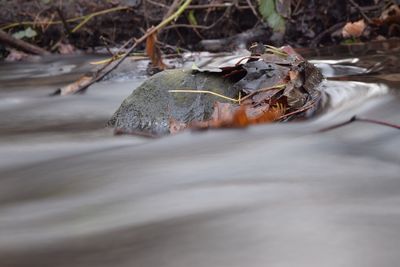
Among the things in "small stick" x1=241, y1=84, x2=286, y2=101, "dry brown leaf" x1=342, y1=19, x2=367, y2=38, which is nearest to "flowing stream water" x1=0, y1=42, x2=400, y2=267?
"small stick" x1=241, y1=84, x2=286, y2=101

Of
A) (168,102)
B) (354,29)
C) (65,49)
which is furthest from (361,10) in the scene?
(168,102)

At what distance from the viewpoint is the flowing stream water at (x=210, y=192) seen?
3.99ft

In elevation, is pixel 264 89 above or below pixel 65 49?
above

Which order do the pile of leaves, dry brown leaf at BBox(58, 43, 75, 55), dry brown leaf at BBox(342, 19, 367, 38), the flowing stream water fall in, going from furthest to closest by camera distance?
dry brown leaf at BBox(58, 43, 75, 55)
dry brown leaf at BBox(342, 19, 367, 38)
the pile of leaves
the flowing stream water

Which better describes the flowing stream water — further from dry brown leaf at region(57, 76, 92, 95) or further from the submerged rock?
dry brown leaf at region(57, 76, 92, 95)

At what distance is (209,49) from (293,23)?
78 cm

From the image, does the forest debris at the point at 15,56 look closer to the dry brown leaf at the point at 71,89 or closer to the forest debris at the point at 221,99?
the dry brown leaf at the point at 71,89

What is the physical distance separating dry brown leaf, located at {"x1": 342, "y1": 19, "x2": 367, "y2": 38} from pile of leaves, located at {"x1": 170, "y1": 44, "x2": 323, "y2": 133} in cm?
269

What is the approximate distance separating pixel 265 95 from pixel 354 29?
3.07 meters

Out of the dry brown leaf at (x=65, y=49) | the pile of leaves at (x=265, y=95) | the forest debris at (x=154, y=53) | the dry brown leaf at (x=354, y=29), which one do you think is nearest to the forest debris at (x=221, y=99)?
the pile of leaves at (x=265, y=95)

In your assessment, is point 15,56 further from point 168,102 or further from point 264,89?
point 264,89

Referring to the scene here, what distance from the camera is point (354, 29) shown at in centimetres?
528

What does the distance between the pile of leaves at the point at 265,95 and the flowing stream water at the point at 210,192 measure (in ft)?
0.24

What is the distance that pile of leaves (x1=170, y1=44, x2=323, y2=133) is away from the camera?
243 cm
